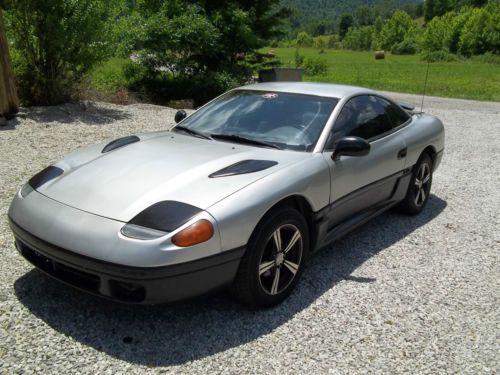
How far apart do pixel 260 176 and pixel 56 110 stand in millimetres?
7392

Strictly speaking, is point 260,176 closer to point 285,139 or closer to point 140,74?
point 285,139

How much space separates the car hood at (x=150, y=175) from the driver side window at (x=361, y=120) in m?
0.56

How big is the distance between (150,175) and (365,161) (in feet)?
5.99

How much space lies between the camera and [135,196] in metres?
2.80

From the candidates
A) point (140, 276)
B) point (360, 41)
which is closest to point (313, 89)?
point (140, 276)

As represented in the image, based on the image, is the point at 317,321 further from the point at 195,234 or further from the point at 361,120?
the point at 361,120

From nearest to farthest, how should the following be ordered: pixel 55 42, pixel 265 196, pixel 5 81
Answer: pixel 265 196 < pixel 5 81 < pixel 55 42

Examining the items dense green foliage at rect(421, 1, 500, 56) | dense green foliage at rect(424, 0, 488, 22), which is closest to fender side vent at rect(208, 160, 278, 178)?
dense green foliage at rect(421, 1, 500, 56)

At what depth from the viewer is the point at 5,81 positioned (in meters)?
7.99

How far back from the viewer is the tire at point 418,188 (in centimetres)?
486

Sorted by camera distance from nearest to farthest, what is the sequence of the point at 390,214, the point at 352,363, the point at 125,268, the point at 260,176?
the point at 125,268 < the point at 352,363 < the point at 260,176 < the point at 390,214

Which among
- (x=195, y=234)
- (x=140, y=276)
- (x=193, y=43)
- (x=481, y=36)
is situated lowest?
(x=481, y=36)

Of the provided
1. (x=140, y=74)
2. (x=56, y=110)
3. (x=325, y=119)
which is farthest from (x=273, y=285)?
(x=140, y=74)

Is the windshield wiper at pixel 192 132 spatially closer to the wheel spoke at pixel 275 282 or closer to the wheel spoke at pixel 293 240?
the wheel spoke at pixel 293 240
